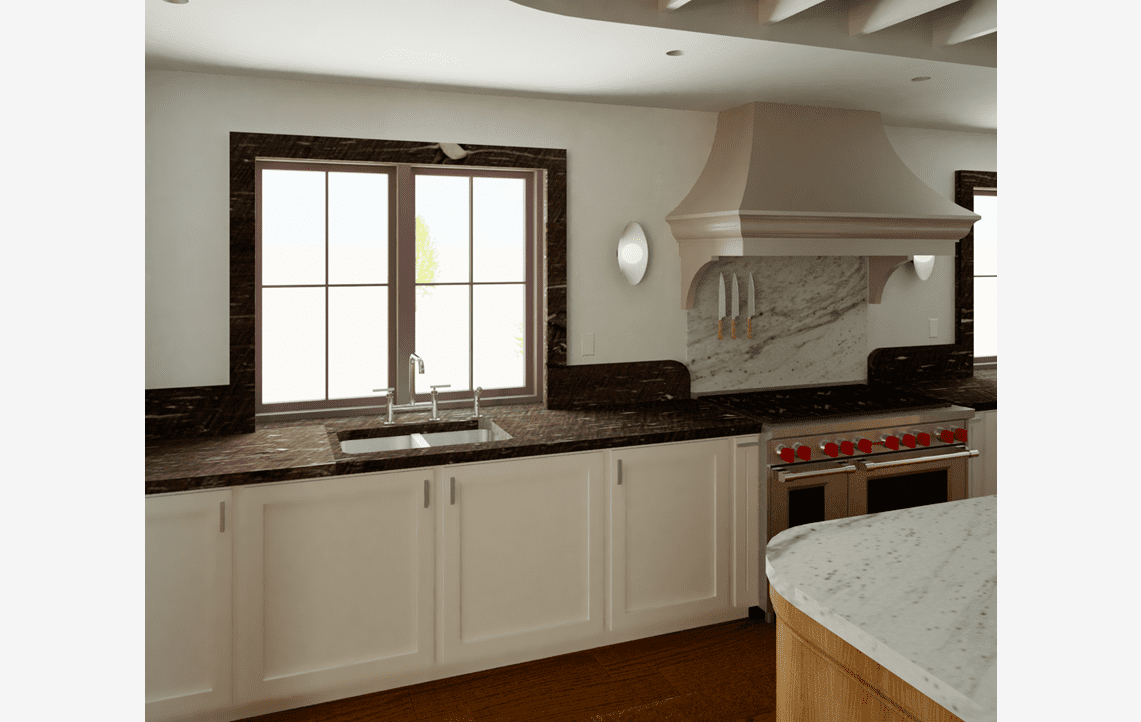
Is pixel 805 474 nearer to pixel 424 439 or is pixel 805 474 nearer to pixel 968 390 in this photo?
pixel 968 390

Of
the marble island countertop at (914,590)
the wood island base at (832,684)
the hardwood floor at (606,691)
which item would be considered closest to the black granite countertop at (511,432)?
the hardwood floor at (606,691)

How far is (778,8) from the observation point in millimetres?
2412

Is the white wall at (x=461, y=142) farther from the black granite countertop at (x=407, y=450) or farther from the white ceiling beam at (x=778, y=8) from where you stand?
the white ceiling beam at (x=778, y=8)

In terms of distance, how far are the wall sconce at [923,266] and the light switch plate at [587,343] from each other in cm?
202

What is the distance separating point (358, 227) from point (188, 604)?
1.64 m

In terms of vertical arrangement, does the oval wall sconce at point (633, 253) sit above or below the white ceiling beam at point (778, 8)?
below

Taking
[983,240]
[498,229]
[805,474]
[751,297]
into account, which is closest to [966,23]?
[751,297]

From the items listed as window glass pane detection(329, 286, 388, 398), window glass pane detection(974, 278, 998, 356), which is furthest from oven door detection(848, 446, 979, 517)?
window glass pane detection(329, 286, 388, 398)

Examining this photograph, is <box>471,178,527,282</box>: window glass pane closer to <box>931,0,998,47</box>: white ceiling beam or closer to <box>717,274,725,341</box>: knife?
<box>717,274,725,341</box>: knife

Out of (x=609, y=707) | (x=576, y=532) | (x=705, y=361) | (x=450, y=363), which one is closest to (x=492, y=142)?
(x=450, y=363)

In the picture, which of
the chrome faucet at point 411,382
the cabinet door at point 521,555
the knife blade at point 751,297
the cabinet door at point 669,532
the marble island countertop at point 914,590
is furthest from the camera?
the knife blade at point 751,297

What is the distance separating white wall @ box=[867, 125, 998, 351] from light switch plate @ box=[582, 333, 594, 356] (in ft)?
5.46

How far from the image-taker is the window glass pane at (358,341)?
3.34 meters
